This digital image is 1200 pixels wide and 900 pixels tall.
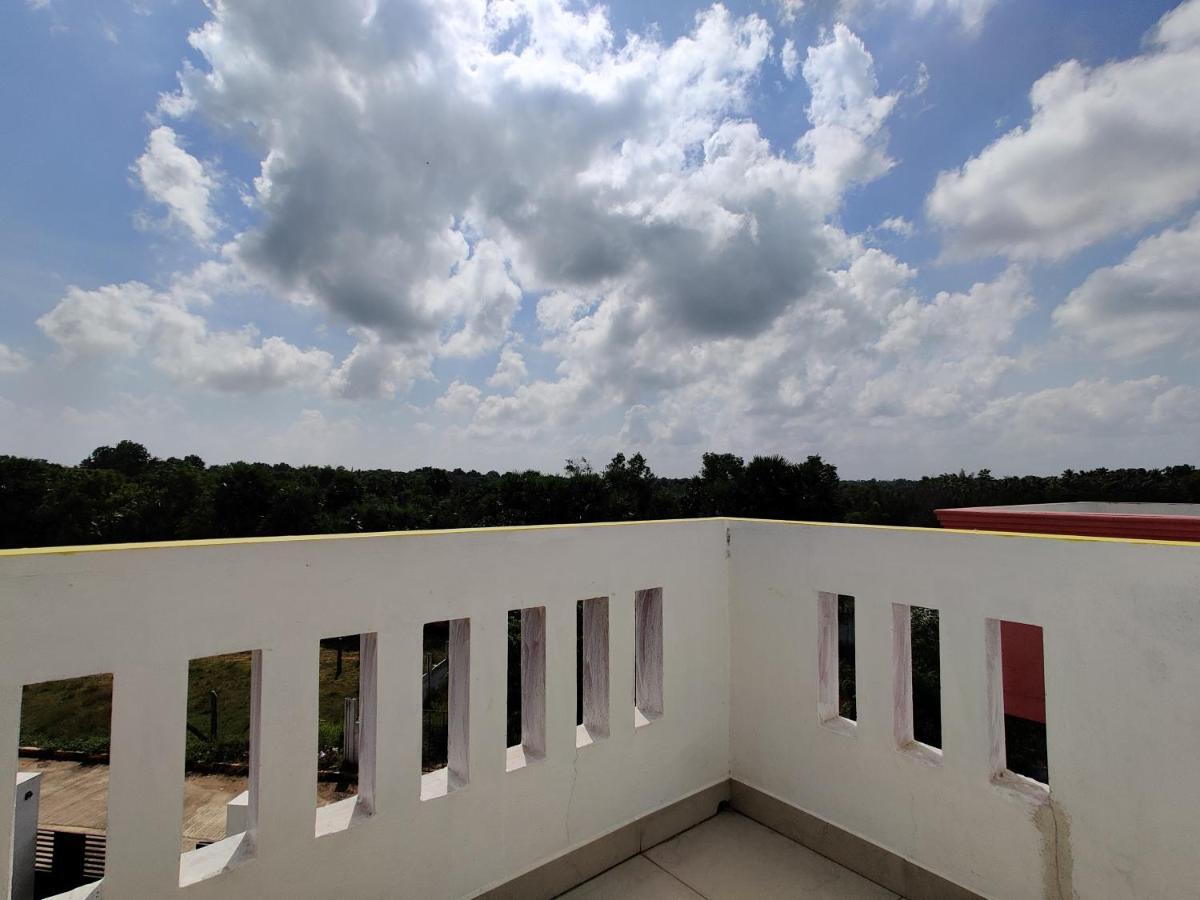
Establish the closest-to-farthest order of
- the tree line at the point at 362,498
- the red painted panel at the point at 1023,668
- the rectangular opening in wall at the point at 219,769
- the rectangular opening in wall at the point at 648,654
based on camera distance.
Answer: the rectangular opening in wall at the point at 219,769, the rectangular opening in wall at the point at 648,654, the red painted panel at the point at 1023,668, the tree line at the point at 362,498

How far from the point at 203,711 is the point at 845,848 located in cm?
2827

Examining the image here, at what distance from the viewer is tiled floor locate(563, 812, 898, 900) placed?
2.19m

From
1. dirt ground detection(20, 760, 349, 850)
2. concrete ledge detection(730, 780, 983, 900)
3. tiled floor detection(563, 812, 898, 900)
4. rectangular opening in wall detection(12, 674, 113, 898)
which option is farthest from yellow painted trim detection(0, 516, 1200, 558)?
dirt ground detection(20, 760, 349, 850)

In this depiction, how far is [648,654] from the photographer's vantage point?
266 centimetres

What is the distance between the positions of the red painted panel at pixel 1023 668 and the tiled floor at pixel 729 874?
59.2 inches

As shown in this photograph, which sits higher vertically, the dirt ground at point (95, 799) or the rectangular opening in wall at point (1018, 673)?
the rectangular opening in wall at point (1018, 673)

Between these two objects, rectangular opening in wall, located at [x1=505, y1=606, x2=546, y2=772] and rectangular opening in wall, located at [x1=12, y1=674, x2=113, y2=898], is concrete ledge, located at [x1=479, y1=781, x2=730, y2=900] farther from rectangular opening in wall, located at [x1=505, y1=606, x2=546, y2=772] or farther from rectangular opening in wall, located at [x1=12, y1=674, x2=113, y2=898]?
rectangular opening in wall, located at [x1=12, y1=674, x2=113, y2=898]

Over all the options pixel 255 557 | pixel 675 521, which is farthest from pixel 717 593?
pixel 255 557

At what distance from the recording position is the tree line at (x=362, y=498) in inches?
1312

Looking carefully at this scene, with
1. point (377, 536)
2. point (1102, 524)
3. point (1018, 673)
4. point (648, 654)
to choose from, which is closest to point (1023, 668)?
point (1018, 673)

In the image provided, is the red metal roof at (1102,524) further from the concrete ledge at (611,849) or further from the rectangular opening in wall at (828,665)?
the concrete ledge at (611,849)

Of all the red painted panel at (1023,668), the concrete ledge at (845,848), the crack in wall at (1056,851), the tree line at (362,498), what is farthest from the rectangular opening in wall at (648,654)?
the tree line at (362,498)

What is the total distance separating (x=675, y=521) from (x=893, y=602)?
0.95 metres

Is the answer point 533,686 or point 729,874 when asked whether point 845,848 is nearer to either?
point 729,874
